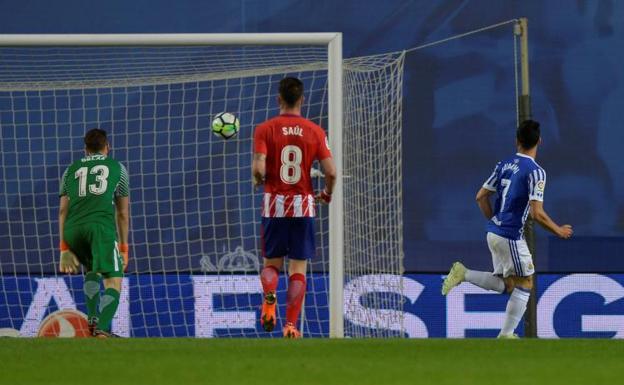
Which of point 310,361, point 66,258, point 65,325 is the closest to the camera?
point 310,361

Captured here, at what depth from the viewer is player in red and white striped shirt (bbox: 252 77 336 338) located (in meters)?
6.96

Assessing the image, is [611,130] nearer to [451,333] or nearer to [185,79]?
[451,333]

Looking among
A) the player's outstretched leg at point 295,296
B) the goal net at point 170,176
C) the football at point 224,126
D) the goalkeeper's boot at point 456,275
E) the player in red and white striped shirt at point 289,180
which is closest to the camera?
the player in red and white striped shirt at point 289,180

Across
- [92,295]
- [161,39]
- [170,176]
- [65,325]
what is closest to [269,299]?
[92,295]

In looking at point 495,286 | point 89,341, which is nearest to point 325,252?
point 495,286

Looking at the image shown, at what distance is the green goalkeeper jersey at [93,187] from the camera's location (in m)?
7.51

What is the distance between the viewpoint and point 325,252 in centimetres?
1109

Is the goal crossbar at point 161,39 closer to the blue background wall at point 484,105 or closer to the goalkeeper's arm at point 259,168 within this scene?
the goalkeeper's arm at point 259,168

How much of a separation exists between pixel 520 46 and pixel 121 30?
326 cm

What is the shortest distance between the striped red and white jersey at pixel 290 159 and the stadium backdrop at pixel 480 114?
4.03 m

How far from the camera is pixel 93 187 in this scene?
295 inches

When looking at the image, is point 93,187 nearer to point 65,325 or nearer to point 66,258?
point 66,258

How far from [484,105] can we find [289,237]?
14.4 ft

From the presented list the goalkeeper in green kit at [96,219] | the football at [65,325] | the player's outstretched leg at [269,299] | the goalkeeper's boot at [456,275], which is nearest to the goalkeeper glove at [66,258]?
the goalkeeper in green kit at [96,219]
